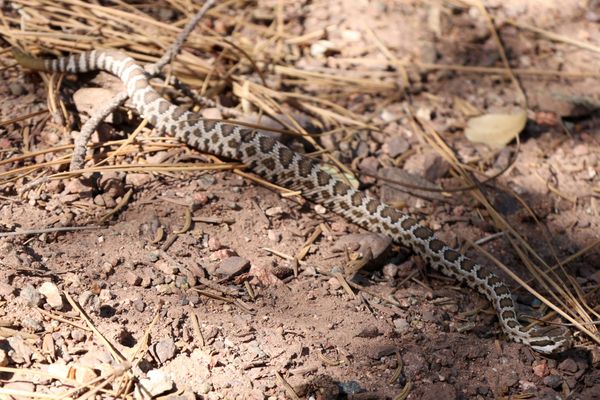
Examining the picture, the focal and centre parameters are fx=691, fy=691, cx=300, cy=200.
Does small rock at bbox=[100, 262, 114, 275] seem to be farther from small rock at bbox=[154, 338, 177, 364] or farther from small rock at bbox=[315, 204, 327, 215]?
small rock at bbox=[315, 204, 327, 215]

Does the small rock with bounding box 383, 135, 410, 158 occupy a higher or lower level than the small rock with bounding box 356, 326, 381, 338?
higher

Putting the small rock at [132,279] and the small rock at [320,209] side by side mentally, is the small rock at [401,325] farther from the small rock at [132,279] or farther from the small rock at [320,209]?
the small rock at [132,279]

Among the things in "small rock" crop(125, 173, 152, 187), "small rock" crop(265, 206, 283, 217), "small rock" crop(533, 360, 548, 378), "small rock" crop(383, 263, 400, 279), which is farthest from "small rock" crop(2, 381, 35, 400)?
"small rock" crop(533, 360, 548, 378)

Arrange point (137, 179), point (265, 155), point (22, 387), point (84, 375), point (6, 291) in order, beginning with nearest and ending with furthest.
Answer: point (22, 387) → point (84, 375) → point (6, 291) → point (137, 179) → point (265, 155)

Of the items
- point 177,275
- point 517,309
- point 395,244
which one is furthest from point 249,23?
point 517,309

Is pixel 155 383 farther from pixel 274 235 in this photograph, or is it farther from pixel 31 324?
pixel 274 235

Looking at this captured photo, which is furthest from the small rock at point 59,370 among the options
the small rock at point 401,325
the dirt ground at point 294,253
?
the small rock at point 401,325

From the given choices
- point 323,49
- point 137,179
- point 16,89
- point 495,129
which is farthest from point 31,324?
point 495,129
